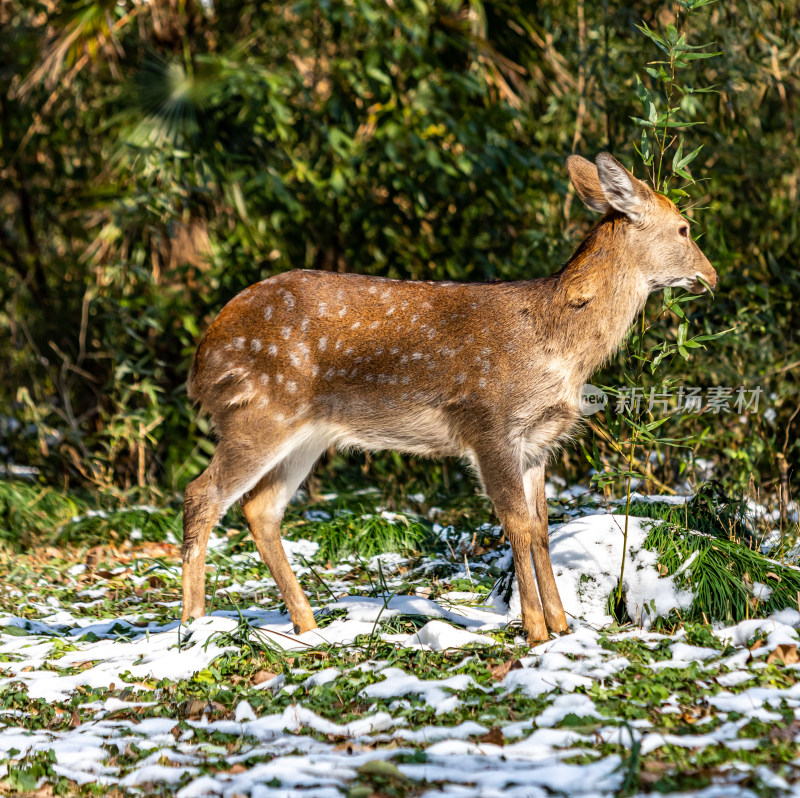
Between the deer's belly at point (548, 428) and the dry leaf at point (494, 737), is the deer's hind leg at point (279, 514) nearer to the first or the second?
the deer's belly at point (548, 428)

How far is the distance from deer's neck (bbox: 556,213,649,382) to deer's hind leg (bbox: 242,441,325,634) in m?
1.50

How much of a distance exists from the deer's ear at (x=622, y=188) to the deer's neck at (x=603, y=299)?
85mm

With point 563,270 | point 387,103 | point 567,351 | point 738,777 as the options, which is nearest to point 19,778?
point 738,777

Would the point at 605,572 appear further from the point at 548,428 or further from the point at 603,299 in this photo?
the point at 603,299

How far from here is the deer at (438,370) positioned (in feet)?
16.4

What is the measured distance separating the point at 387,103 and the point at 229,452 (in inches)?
185

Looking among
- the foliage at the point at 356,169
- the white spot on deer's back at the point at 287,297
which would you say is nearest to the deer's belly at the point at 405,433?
the white spot on deer's back at the point at 287,297

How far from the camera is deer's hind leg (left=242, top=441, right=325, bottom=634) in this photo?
529 centimetres

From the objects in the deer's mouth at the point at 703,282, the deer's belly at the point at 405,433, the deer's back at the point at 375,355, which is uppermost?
the deer's mouth at the point at 703,282

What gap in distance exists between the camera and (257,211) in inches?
387

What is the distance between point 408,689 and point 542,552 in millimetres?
1245

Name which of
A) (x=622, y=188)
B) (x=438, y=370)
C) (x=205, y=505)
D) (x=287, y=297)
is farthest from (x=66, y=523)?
(x=622, y=188)

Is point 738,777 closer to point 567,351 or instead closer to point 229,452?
point 567,351

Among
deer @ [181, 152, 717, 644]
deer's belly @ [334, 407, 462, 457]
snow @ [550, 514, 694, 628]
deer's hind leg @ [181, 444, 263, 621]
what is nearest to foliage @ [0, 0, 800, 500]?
snow @ [550, 514, 694, 628]
